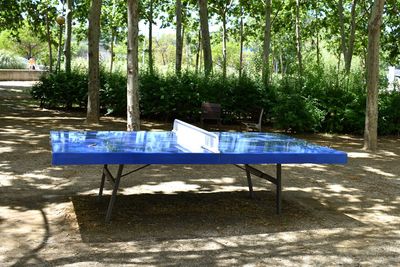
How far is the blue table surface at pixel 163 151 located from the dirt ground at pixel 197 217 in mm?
781

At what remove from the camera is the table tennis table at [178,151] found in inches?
195

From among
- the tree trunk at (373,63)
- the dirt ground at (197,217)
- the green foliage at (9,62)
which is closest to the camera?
the dirt ground at (197,217)

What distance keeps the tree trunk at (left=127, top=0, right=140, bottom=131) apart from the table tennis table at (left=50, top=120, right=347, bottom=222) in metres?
3.81

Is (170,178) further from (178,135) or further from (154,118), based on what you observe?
(154,118)

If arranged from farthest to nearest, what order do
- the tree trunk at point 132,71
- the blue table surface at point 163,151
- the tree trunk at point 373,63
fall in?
the tree trunk at point 373,63 < the tree trunk at point 132,71 < the blue table surface at point 163,151

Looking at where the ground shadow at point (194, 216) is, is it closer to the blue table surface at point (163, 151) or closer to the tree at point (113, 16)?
the blue table surface at point (163, 151)

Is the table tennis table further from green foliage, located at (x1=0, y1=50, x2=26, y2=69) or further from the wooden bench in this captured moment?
green foliage, located at (x1=0, y1=50, x2=26, y2=69)

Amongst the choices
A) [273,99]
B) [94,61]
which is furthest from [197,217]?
[273,99]

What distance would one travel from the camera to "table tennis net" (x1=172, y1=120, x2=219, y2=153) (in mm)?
5491

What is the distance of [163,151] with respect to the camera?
17.2 ft

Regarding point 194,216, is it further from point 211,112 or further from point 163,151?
point 211,112

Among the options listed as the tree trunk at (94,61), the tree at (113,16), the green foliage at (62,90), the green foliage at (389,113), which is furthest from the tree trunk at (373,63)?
the tree at (113,16)

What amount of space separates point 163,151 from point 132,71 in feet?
18.6

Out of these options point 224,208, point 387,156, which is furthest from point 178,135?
point 387,156
